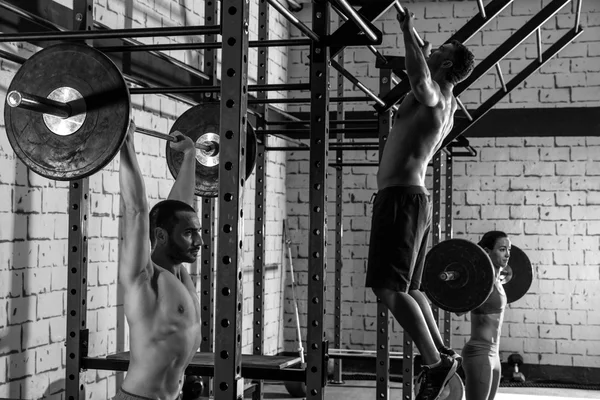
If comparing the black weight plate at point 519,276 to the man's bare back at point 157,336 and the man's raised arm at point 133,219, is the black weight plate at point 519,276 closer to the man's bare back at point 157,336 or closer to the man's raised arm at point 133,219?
the man's bare back at point 157,336

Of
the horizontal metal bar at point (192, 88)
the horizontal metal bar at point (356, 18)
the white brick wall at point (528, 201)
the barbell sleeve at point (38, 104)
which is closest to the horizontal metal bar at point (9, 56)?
the horizontal metal bar at point (192, 88)

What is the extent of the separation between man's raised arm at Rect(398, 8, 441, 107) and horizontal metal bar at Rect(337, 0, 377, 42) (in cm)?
12

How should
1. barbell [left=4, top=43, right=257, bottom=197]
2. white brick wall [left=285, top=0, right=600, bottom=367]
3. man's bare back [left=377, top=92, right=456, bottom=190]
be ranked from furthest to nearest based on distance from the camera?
white brick wall [left=285, top=0, right=600, bottom=367] → man's bare back [left=377, top=92, right=456, bottom=190] → barbell [left=4, top=43, right=257, bottom=197]

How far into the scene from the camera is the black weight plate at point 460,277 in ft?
13.3

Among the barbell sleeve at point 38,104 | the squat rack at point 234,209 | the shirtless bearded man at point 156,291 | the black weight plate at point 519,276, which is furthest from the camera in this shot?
the black weight plate at point 519,276

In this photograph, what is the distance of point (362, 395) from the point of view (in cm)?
612

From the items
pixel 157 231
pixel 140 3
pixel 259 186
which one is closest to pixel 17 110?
pixel 157 231

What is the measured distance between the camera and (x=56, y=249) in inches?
144

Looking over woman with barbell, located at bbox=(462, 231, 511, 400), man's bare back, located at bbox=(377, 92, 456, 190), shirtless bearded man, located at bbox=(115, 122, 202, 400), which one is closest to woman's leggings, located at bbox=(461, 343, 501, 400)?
woman with barbell, located at bbox=(462, 231, 511, 400)

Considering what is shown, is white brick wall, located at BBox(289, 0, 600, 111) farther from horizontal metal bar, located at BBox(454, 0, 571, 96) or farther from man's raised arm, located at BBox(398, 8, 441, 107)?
man's raised arm, located at BBox(398, 8, 441, 107)

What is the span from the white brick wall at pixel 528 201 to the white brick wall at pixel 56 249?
8.66ft

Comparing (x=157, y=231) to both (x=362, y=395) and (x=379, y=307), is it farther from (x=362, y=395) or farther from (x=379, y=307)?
(x=362, y=395)

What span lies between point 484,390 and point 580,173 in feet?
9.93

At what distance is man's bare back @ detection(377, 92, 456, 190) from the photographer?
10.5 feet
